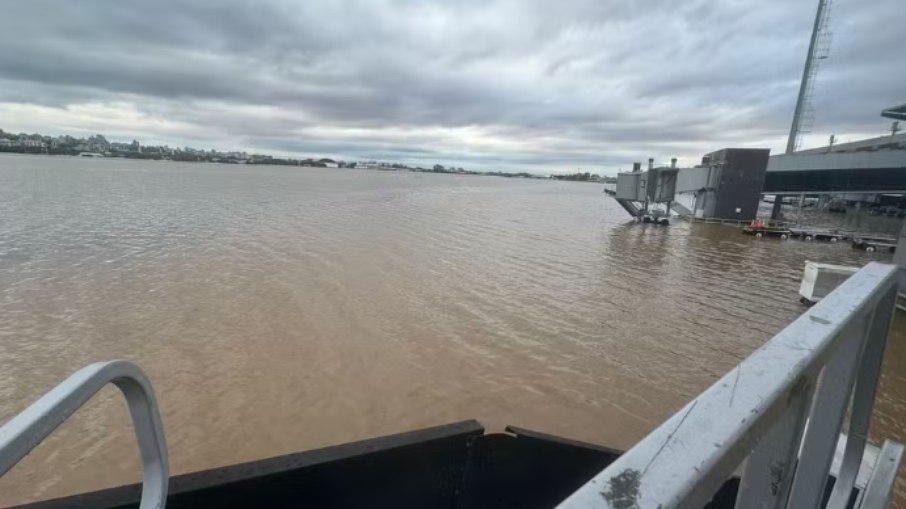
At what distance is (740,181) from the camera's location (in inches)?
1759

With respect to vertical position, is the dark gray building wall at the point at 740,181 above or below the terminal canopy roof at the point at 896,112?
below

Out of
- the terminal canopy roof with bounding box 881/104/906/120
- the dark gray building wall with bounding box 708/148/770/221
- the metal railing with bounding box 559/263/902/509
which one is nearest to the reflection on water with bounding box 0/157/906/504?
the metal railing with bounding box 559/263/902/509

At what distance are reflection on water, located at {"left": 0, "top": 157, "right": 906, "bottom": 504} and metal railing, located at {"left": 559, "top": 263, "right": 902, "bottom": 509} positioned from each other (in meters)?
5.66

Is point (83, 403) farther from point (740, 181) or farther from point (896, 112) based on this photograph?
point (896, 112)

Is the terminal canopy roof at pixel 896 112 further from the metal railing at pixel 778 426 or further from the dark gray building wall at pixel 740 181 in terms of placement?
the metal railing at pixel 778 426

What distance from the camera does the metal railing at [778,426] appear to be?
0.69 m

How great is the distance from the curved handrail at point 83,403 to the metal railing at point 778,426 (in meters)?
1.32

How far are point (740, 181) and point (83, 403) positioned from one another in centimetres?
5242

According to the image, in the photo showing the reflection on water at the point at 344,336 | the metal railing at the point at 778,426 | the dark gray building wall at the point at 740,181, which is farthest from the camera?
the dark gray building wall at the point at 740,181

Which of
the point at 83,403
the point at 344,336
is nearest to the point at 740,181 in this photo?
the point at 344,336

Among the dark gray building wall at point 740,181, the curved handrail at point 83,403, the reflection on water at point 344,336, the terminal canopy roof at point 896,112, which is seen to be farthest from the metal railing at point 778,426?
the terminal canopy roof at point 896,112

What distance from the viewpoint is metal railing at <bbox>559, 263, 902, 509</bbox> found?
2.28 ft

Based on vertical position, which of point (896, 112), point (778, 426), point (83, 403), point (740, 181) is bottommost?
point (83, 403)

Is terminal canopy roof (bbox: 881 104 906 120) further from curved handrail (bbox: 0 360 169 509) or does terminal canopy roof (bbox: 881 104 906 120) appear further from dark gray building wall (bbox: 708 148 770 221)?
curved handrail (bbox: 0 360 169 509)
